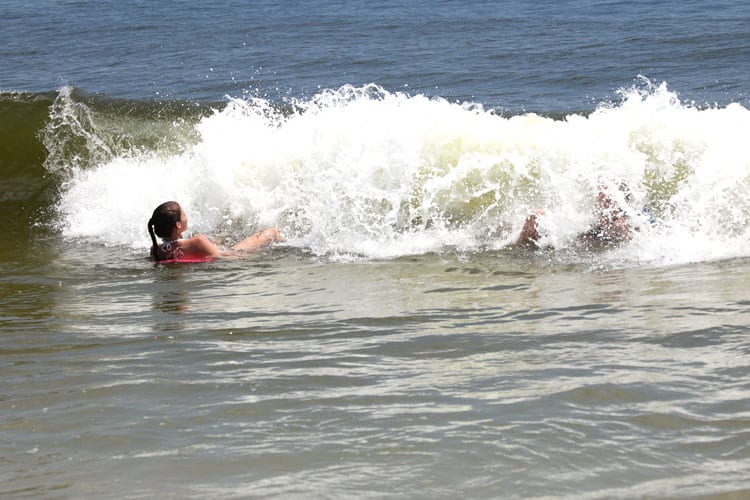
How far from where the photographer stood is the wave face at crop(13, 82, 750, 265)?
789cm

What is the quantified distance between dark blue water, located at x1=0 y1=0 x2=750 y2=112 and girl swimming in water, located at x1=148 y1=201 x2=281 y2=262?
588 centimetres

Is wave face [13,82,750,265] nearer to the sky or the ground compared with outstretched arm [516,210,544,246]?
nearer to the sky

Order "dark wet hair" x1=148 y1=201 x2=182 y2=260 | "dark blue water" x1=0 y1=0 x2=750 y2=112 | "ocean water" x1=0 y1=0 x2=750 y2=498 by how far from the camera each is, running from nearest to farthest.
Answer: "ocean water" x1=0 y1=0 x2=750 y2=498, "dark wet hair" x1=148 y1=201 x2=182 y2=260, "dark blue water" x1=0 y1=0 x2=750 y2=112

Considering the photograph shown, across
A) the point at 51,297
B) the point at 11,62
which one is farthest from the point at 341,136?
the point at 11,62

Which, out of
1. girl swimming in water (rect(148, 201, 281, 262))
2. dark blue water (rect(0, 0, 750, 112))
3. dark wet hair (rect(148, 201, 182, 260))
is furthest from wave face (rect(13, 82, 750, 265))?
dark blue water (rect(0, 0, 750, 112))

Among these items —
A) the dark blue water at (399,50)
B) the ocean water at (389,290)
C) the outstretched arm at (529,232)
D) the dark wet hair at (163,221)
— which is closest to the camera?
the ocean water at (389,290)

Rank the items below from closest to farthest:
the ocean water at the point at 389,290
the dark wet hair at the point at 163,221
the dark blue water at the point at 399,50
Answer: the ocean water at the point at 389,290, the dark wet hair at the point at 163,221, the dark blue water at the point at 399,50

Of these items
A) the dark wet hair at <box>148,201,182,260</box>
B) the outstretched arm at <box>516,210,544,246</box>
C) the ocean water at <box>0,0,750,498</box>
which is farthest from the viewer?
the dark wet hair at <box>148,201,182,260</box>

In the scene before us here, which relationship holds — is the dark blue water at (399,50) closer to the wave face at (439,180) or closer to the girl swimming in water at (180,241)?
the wave face at (439,180)

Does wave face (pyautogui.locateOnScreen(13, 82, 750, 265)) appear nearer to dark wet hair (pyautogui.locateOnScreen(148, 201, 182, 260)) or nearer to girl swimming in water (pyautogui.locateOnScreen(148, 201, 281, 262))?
girl swimming in water (pyautogui.locateOnScreen(148, 201, 281, 262))

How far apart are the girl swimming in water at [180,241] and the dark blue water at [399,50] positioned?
19.3 feet

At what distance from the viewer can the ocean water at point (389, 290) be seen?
3693 mm

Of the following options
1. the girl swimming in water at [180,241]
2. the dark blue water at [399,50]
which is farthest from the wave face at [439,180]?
the dark blue water at [399,50]

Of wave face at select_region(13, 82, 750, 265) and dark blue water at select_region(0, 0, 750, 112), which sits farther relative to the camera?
dark blue water at select_region(0, 0, 750, 112)
